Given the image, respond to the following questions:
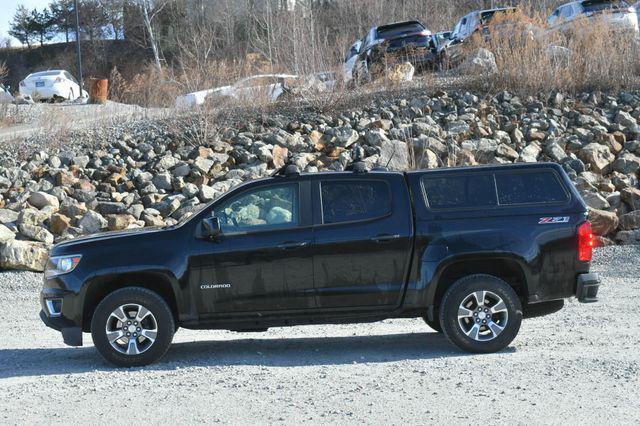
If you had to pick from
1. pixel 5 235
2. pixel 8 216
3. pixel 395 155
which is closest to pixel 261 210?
pixel 5 235

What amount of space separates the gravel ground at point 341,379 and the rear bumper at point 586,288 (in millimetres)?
526

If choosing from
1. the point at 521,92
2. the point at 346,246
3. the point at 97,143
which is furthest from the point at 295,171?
the point at 521,92

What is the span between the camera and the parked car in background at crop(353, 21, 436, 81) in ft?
89.1

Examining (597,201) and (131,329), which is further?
(597,201)

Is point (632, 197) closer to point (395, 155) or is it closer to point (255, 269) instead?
point (395, 155)

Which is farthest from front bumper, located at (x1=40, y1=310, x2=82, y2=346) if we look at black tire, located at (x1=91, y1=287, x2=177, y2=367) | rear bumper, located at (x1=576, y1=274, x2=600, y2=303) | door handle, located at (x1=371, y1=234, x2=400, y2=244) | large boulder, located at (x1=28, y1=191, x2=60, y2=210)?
large boulder, located at (x1=28, y1=191, x2=60, y2=210)

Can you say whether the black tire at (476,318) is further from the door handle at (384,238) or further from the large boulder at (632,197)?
the large boulder at (632,197)

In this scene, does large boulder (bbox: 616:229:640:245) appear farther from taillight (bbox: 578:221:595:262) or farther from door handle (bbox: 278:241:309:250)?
door handle (bbox: 278:241:309:250)

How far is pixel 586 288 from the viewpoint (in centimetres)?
904

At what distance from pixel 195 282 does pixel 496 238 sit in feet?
9.38

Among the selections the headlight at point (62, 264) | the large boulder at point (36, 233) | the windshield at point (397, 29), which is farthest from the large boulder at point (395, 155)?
the headlight at point (62, 264)

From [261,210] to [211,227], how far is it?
Result: 1.78 feet

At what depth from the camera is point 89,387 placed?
8008 millimetres

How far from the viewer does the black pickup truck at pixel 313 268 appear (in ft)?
29.5
